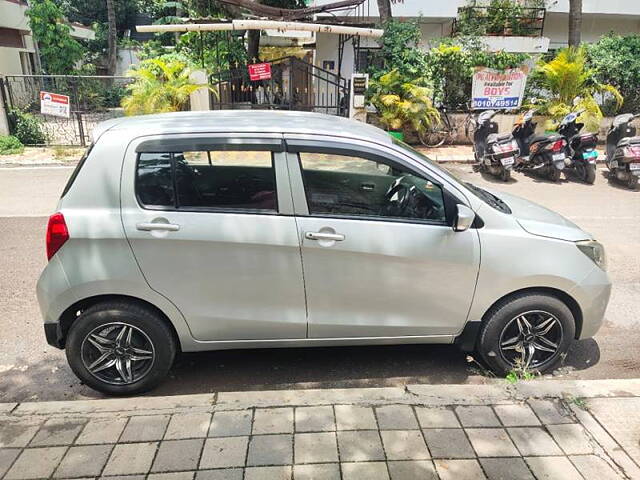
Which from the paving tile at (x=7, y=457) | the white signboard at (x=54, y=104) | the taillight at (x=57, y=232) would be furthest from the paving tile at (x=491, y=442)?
the white signboard at (x=54, y=104)

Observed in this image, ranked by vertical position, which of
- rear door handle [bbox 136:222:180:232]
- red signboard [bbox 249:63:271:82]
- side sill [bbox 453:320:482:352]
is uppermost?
red signboard [bbox 249:63:271:82]

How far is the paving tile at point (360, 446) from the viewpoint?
2561 mm

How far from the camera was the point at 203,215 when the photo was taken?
125 inches

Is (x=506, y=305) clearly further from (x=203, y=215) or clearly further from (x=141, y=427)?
(x=141, y=427)

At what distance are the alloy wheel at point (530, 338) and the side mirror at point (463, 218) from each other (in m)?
0.79

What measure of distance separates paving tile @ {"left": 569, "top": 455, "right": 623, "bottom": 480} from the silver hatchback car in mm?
1021

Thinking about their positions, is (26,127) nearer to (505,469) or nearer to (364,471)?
(364,471)

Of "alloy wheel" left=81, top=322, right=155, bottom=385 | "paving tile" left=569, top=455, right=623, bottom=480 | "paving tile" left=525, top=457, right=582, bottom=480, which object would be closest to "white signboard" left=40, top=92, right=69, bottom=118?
"alloy wheel" left=81, top=322, right=155, bottom=385

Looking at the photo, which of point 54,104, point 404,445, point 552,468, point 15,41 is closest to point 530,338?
point 552,468

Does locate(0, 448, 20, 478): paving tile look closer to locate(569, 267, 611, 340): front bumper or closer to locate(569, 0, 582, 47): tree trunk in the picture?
locate(569, 267, 611, 340): front bumper

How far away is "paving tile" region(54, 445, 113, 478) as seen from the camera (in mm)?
2461

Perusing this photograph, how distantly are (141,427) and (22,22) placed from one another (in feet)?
90.8

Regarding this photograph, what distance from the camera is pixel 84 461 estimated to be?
254cm

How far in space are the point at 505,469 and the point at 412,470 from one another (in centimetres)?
46
